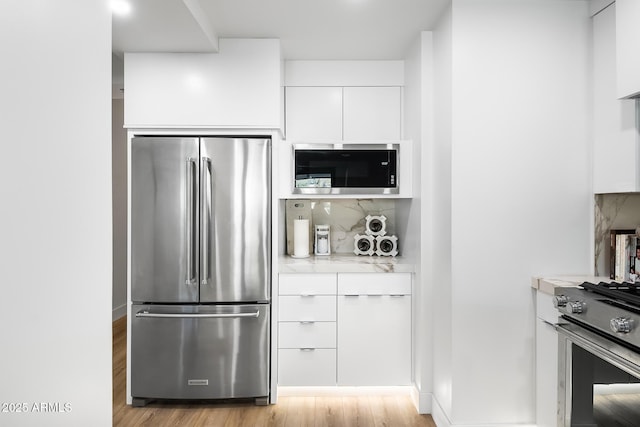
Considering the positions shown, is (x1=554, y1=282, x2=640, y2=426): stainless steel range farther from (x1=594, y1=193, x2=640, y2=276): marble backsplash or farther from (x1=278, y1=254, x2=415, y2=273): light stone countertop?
(x1=278, y1=254, x2=415, y2=273): light stone countertop

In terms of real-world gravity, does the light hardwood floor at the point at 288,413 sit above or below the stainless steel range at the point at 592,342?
below

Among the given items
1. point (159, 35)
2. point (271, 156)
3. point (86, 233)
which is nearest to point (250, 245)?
point (271, 156)

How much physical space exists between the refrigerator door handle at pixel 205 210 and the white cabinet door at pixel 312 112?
2.61 ft

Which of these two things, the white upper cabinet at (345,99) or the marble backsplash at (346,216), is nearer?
the white upper cabinet at (345,99)

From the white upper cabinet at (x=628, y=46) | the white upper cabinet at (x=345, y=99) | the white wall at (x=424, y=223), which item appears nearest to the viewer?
the white upper cabinet at (x=628, y=46)

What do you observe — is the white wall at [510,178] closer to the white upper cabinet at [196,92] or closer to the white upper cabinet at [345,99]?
the white upper cabinet at [345,99]

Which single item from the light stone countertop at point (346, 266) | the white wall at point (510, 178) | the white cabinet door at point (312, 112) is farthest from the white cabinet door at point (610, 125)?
the white cabinet door at point (312, 112)

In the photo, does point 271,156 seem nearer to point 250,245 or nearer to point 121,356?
point 250,245

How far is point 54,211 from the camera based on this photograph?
60cm

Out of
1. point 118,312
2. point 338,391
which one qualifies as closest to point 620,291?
point 338,391

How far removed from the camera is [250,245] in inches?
110

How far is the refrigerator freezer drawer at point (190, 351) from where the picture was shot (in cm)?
278

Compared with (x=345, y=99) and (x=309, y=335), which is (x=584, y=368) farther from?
(x=345, y=99)

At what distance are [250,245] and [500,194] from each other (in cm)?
154
